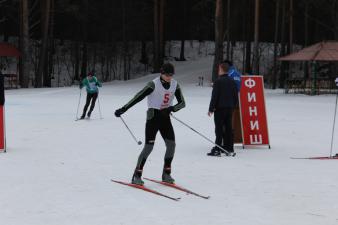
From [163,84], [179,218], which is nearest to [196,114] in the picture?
[163,84]

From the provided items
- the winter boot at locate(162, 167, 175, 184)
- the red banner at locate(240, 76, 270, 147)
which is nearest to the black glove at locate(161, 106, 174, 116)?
the winter boot at locate(162, 167, 175, 184)

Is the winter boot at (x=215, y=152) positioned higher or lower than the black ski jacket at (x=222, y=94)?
lower

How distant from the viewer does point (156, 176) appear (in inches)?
368

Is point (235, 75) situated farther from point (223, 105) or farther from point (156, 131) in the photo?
point (156, 131)

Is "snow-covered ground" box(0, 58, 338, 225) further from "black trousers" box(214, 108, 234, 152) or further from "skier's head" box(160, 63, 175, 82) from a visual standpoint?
"skier's head" box(160, 63, 175, 82)

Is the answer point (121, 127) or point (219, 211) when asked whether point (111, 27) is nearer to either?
point (121, 127)

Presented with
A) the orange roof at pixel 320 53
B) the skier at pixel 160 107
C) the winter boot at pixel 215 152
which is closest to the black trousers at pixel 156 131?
the skier at pixel 160 107

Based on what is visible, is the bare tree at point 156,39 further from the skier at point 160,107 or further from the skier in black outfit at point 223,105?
the skier at point 160,107

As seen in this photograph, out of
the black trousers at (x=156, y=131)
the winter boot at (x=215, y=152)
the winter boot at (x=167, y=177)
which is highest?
the black trousers at (x=156, y=131)

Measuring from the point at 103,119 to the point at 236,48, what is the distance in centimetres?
4690

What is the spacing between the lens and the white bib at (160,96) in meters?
8.29

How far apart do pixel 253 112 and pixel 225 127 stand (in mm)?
1375

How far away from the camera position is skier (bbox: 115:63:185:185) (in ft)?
27.0

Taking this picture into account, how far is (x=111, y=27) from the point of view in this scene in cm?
5838
